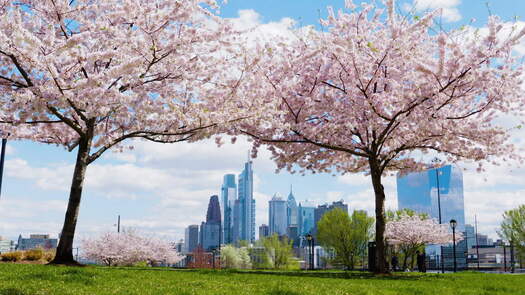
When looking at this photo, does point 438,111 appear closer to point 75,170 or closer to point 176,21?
point 176,21

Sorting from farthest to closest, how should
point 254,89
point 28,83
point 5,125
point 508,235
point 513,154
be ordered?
point 508,235
point 513,154
point 254,89
point 5,125
point 28,83

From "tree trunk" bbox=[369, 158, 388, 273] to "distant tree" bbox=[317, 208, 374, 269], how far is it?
99.9 feet

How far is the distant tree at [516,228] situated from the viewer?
46.0m

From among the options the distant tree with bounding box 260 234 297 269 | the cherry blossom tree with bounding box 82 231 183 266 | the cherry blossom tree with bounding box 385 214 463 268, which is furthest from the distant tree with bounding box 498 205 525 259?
the cherry blossom tree with bounding box 82 231 183 266

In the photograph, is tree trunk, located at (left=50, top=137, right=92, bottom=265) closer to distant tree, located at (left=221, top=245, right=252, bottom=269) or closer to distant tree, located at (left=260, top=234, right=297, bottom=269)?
distant tree, located at (left=221, top=245, right=252, bottom=269)

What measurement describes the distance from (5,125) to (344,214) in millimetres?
37750

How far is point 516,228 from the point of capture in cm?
4638

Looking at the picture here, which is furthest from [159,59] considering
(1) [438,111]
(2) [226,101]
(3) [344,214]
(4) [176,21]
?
(3) [344,214]

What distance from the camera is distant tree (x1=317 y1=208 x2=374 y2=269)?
49.2 metres

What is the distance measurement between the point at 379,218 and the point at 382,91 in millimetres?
5113

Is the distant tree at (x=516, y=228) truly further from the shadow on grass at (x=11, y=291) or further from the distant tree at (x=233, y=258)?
the shadow on grass at (x=11, y=291)

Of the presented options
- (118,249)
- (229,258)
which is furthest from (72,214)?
(229,258)

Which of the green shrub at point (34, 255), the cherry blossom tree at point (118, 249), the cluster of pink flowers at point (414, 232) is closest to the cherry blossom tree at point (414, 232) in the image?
the cluster of pink flowers at point (414, 232)

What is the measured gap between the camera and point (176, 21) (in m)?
16.9
